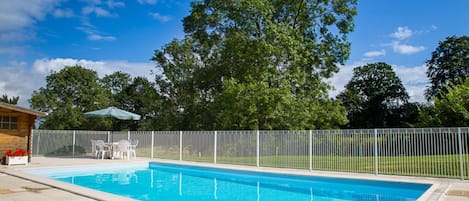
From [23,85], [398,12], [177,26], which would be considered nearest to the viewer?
[398,12]

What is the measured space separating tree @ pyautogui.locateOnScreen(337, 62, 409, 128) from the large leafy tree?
16.4m

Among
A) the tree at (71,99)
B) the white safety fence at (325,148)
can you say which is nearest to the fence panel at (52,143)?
the white safety fence at (325,148)

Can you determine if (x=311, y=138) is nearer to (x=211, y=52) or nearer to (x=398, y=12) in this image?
(x=398, y=12)

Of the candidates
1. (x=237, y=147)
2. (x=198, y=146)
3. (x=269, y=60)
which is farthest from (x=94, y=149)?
(x=269, y=60)

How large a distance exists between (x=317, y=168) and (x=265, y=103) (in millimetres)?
6246

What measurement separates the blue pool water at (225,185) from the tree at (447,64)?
2466cm

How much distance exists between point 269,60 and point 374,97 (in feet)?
72.5

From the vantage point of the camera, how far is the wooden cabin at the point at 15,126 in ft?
41.2

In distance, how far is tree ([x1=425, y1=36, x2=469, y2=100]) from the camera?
103 ft

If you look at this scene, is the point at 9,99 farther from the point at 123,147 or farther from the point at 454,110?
the point at 454,110

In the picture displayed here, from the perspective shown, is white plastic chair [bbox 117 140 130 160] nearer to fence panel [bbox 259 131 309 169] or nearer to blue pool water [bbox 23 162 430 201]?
blue pool water [bbox 23 162 430 201]

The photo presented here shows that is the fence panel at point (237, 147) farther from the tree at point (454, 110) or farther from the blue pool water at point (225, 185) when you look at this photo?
the tree at point (454, 110)

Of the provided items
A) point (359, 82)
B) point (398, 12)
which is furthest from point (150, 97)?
point (359, 82)

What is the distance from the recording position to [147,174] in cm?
1307
